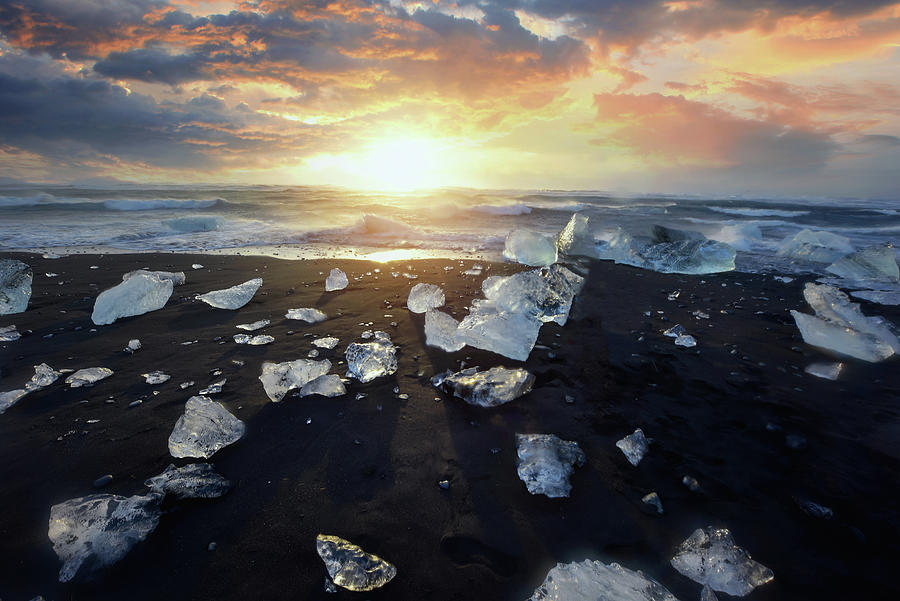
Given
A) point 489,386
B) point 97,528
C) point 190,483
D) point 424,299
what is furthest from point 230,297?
point 489,386

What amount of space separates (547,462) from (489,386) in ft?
2.16

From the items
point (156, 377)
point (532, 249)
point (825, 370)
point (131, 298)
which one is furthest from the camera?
point (532, 249)

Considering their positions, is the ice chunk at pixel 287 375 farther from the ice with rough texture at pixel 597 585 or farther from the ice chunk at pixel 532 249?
the ice chunk at pixel 532 249

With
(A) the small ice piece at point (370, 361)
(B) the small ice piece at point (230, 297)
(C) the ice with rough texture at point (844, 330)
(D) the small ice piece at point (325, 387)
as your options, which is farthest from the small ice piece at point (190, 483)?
(C) the ice with rough texture at point (844, 330)

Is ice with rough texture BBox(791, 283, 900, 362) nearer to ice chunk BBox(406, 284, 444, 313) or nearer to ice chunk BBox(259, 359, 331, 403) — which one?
ice chunk BBox(406, 284, 444, 313)

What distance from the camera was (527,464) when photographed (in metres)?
1.89

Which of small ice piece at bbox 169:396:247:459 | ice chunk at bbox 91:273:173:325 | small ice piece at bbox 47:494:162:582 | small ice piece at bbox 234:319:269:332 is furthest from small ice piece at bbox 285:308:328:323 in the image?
small ice piece at bbox 47:494:162:582

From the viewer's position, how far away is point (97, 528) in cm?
149

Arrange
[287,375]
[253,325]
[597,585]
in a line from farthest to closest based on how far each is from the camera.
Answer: [253,325] < [287,375] < [597,585]

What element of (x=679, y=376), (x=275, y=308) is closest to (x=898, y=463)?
(x=679, y=376)

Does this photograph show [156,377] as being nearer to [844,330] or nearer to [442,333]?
[442,333]

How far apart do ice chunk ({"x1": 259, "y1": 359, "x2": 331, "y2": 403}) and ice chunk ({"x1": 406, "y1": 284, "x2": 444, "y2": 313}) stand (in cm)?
149

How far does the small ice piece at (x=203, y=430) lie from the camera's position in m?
1.97

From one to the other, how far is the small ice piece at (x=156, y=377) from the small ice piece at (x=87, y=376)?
0.29 m
